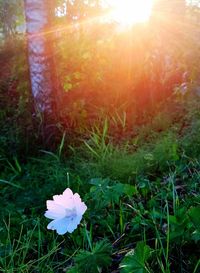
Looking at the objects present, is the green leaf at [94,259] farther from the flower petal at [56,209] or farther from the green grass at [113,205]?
the flower petal at [56,209]

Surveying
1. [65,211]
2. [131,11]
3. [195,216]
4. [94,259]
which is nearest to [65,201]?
[65,211]

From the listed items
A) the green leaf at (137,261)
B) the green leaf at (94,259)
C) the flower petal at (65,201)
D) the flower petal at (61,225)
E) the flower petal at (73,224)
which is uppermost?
the flower petal at (65,201)

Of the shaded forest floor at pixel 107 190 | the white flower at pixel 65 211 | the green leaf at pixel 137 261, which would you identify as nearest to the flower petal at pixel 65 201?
the white flower at pixel 65 211

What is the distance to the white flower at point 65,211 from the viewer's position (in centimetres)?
158

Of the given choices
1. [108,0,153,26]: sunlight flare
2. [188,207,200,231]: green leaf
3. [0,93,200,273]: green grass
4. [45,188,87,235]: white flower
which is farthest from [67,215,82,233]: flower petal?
[108,0,153,26]: sunlight flare

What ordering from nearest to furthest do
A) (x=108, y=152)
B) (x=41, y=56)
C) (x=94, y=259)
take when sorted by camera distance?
1. (x=94, y=259)
2. (x=108, y=152)
3. (x=41, y=56)

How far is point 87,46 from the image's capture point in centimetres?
500

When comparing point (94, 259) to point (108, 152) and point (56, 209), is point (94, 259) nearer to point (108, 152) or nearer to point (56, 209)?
→ point (56, 209)

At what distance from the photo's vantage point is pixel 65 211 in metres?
1.62

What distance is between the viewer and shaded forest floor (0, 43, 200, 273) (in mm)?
1750

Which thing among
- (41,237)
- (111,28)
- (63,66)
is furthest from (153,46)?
(41,237)

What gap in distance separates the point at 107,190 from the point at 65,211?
497mm

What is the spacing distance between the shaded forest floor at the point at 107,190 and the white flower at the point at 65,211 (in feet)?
0.37

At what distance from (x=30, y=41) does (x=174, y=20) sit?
1989 millimetres
